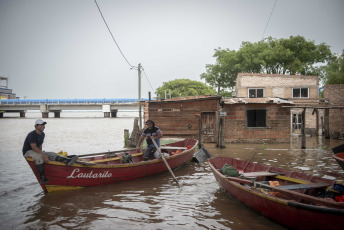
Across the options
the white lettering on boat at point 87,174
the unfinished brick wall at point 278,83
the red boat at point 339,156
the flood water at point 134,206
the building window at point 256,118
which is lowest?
the flood water at point 134,206

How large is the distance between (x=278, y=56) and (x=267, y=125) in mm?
17351

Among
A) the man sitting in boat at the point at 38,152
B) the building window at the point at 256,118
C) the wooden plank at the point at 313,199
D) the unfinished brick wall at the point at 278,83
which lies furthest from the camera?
the unfinished brick wall at the point at 278,83

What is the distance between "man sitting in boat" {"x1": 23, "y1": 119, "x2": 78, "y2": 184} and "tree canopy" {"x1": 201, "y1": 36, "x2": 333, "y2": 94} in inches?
1015

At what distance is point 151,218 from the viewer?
585 cm

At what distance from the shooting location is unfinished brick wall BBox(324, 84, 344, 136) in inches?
768

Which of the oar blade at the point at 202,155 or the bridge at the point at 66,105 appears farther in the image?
the bridge at the point at 66,105

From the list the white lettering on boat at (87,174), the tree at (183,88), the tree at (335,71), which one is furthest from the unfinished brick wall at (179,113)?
the tree at (183,88)

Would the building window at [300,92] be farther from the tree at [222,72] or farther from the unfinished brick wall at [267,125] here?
the tree at [222,72]

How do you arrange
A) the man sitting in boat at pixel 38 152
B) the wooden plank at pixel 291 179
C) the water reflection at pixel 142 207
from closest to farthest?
the water reflection at pixel 142 207
the wooden plank at pixel 291 179
the man sitting in boat at pixel 38 152

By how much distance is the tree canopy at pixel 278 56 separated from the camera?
30.5 metres

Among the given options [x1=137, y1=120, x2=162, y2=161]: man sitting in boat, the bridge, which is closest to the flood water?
[x1=137, y1=120, x2=162, y2=161]: man sitting in boat

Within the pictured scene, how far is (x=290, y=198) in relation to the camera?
551 centimetres

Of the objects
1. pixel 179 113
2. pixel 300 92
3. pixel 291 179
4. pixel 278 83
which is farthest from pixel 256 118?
pixel 291 179

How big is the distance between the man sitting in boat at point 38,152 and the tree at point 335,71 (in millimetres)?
33412
